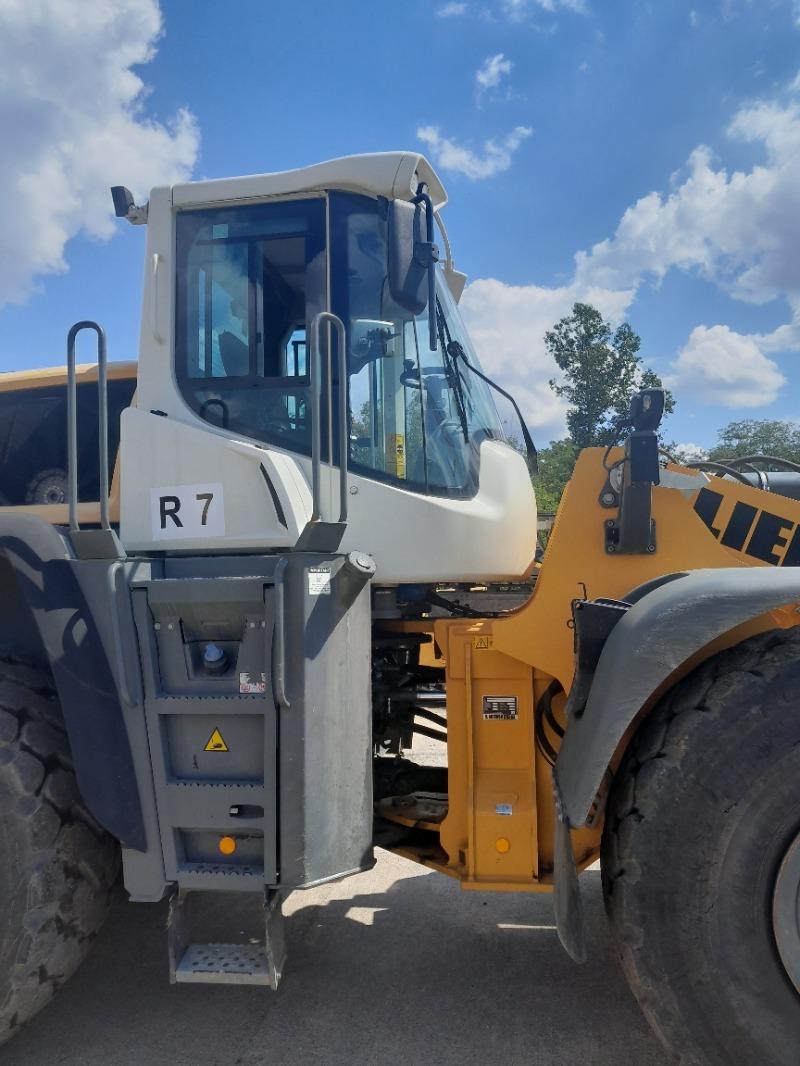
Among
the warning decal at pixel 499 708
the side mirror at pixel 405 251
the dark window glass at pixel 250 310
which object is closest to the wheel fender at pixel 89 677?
the dark window glass at pixel 250 310

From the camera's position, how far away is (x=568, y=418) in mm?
35062

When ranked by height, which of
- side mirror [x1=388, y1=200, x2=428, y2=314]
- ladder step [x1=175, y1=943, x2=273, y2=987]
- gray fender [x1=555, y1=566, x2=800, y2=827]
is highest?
side mirror [x1=388, y1=200, x2=428, y2=314]

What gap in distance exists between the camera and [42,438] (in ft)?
11.6

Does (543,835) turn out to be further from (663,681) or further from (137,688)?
(137,688)

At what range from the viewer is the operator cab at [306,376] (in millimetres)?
2691

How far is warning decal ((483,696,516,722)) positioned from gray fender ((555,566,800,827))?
434 millimetres

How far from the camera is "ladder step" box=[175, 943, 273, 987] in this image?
2.36 m

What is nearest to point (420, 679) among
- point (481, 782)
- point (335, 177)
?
point (481, 782)

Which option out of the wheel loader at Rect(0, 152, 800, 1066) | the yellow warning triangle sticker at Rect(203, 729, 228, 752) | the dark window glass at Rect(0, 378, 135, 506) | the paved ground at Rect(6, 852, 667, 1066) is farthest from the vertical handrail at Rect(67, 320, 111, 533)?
the paved ground at Rect(6, 852, 667, 1066)

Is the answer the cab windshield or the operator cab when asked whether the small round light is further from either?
the cab windshield

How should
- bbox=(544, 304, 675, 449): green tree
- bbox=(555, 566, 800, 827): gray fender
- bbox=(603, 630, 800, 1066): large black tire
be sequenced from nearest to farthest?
bbox=(603, 630, 800, 1066): large black tire
bbox=(555, 566, 800, 827): gray fender
bbox=(544, 304, 675, 449): green tree

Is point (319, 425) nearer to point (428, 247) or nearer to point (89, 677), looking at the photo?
point (428, 247)

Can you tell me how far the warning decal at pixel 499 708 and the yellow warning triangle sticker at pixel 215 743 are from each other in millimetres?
922

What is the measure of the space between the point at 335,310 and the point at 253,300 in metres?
0.34
